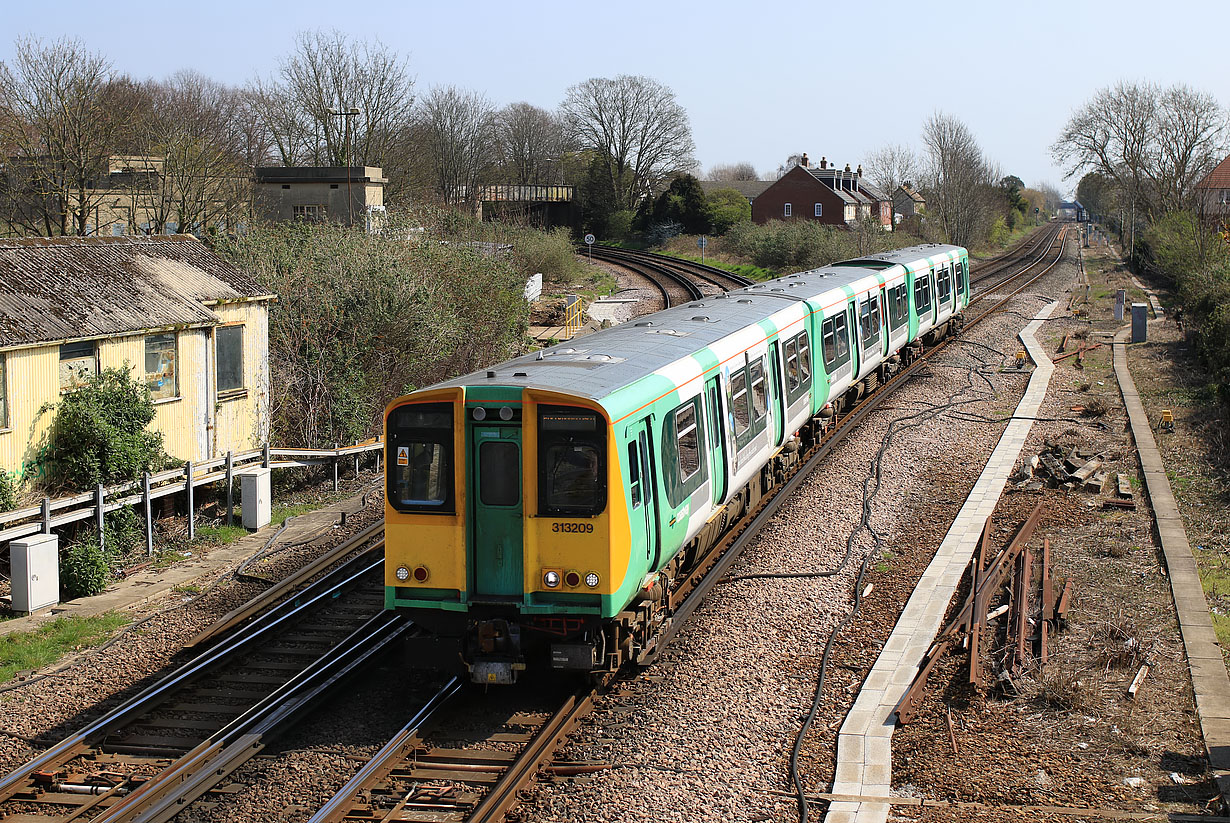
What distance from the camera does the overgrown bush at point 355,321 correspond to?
18656 mm

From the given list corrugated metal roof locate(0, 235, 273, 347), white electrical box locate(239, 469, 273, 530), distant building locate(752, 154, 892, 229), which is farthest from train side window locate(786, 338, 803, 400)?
distant building locate(752, 154, 892, 229)

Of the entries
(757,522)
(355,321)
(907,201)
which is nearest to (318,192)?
(355,321)

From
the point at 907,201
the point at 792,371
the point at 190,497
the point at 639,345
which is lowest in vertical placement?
the point at 190,497

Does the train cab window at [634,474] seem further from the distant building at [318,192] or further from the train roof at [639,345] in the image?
the distant building at [318,192]

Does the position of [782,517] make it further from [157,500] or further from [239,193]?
[239,193]

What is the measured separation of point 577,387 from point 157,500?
26.5ft

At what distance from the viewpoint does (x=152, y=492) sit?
13398mm

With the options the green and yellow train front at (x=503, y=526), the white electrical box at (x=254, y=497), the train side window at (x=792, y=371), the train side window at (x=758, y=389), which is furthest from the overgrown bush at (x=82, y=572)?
the train side window at (x=792, y=371)

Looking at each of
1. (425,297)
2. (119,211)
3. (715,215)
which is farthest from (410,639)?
(715,215)

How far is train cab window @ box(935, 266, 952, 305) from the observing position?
1073 inches

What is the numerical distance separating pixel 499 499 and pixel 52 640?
4895 mm

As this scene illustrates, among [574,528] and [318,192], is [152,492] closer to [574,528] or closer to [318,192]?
[574,528]

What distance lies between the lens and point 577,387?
8.62 metres

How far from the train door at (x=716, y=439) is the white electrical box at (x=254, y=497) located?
21.1 ft
